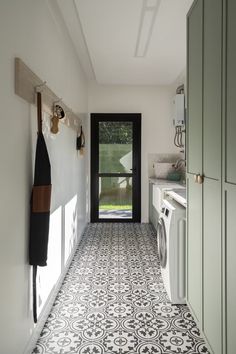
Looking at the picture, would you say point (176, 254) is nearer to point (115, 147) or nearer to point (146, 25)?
point (146, 25)

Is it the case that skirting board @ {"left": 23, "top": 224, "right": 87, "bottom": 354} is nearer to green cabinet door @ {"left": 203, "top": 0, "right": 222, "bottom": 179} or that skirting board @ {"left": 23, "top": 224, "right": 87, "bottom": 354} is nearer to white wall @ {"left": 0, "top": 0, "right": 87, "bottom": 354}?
white wall @ {"left": 0, "top": 0, "right": 87, "bottom": 354}

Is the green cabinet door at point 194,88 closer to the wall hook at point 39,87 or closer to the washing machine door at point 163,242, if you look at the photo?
the washing machine door at point 163,242

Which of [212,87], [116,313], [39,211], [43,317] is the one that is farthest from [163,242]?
[212,87]

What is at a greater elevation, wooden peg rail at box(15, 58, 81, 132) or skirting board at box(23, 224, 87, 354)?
wooden peg rail at box(15, 58, 81, 132)

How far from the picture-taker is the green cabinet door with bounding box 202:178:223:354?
55.9 inches

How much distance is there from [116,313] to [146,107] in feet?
12.9

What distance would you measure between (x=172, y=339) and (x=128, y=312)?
442 millimetres

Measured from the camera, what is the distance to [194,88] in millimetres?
1922

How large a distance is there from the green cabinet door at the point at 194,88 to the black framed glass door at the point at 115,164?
316 centimetres

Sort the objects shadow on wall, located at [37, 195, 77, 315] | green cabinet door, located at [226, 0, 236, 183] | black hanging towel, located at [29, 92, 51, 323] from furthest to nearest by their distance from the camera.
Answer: shadow on wall, located at [37, 195, 77, 315], black hanging towel, located at [29, 92, 51, 323], green cabinet door, located at [226, 0, 236, 183]

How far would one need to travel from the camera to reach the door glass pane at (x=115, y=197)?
528cm

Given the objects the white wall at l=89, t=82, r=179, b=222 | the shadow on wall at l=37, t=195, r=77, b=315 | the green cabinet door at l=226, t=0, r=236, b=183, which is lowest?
the shadow on wall at l=37, t=195, r=77, b=315

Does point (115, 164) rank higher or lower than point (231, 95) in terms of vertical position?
lower

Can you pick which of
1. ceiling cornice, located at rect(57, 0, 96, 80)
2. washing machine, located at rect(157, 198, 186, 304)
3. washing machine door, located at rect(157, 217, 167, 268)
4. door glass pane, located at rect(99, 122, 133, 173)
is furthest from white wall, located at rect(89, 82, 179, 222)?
washing machine, located at rect(157, 198, 186, 304)
